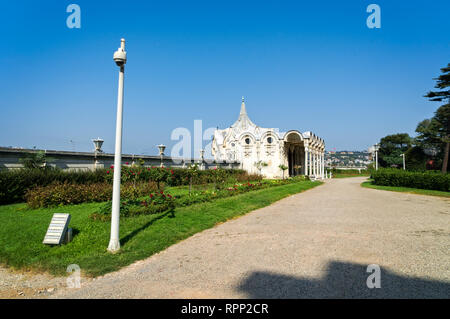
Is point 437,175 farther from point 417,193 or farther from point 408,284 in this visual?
point 408,284

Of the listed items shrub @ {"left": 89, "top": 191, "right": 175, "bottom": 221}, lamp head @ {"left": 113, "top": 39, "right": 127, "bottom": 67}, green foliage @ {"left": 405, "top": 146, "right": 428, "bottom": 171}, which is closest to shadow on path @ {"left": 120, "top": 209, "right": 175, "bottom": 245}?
shrub @ {"left": 89, "top": 191, "right": 175, "bottom": 221}

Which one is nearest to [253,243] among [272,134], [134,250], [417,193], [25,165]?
[134,250]

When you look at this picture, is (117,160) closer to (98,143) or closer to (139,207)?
(139,207)

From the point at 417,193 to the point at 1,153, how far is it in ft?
81.2

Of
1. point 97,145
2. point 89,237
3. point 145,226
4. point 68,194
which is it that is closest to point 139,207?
point 145,226

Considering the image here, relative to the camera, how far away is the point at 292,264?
4.64 metres

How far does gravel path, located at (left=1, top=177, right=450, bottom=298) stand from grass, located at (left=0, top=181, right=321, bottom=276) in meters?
0.39

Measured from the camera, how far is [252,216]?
31.2ft

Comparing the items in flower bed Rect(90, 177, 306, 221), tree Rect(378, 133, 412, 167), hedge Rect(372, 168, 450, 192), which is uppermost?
tree Rect(378, 133, 412, 167)

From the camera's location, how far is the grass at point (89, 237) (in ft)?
16.1

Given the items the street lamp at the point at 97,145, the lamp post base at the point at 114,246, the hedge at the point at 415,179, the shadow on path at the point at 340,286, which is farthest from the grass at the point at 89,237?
the hedge at the point at 415,179

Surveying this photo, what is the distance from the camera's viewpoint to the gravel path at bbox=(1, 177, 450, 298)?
3.67 meters

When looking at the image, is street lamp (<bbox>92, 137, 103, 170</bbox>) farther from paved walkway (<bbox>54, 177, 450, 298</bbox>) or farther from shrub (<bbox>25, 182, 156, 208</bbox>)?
paved walkway (<bbox>54, 177, 450, 298</bbox>)
